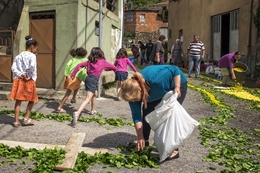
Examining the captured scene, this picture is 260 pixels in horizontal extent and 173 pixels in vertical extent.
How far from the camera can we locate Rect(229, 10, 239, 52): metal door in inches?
599

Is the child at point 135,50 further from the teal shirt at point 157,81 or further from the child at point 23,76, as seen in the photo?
the teal shirt at point 157,81

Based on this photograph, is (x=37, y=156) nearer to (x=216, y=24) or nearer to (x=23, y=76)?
(x=23, y=76)

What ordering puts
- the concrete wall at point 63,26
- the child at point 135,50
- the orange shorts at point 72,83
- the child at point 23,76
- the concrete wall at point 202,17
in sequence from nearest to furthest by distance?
the child at point 23,76
the orange shorts at point 72,83
the concrete wall at point 63,26
the concrete wall at point 202,17
the child at point 135,50

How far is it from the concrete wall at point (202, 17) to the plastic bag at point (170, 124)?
10814 millimetres

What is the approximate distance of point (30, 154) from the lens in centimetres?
405

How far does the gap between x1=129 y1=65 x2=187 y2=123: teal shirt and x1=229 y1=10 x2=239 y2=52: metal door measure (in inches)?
485

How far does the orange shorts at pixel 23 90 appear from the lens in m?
5.64

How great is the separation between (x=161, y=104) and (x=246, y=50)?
36.7 ft

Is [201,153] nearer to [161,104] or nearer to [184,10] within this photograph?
[161,104]

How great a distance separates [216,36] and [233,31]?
7.11 feet

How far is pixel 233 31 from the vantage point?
15570mm

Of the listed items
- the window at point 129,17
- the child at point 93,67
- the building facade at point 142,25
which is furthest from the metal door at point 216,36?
the window at point 129,17

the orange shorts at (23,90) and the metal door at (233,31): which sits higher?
the metal door at (233,31)

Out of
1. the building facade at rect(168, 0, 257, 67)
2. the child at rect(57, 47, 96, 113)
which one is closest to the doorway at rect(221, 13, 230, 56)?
the building facade at rect(168, 0, 257, 67)
